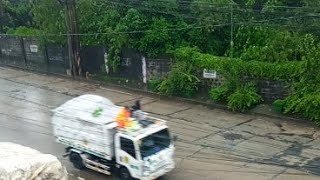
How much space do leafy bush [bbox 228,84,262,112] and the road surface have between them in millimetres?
436

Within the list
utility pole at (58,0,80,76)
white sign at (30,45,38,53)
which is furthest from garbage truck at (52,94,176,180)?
white sign at (30,45,38,53)

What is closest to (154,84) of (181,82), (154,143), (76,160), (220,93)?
(181,82)

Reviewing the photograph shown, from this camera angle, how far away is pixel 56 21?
108 ft

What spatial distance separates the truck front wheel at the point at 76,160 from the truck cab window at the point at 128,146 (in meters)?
2.40

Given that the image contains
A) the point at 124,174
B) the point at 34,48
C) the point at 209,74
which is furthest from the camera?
the point at 34,48

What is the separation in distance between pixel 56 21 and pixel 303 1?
15.5 meters

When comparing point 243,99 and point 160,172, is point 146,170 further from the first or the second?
point 243,99

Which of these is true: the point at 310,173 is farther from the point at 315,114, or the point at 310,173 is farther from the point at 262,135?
the point at 315,114

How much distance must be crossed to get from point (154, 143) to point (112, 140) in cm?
136

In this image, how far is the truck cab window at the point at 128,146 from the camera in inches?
613

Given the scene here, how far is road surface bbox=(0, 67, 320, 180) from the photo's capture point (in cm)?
1730

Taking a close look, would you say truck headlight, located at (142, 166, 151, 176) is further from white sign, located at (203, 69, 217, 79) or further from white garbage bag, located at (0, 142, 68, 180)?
white sign, located at (203, 69, 217, 79)

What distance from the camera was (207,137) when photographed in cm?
2075

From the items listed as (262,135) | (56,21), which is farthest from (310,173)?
(56,21)
